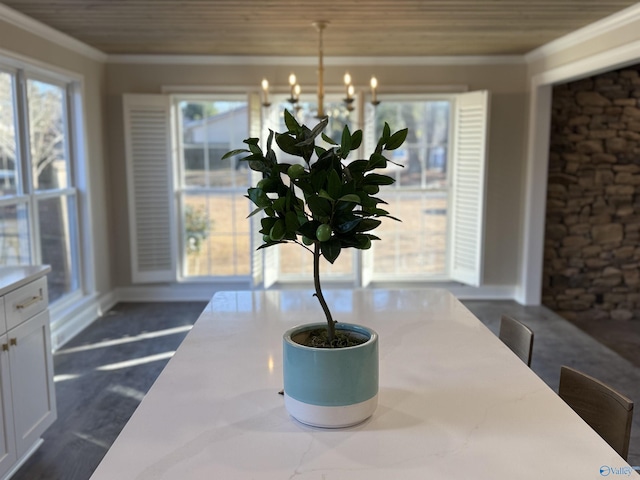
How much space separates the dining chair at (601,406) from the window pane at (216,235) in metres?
4.32

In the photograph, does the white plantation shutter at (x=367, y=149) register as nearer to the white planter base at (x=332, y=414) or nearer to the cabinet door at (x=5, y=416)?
the cabinet door at (x=5, y=416)

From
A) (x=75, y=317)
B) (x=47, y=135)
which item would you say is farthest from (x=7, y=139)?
(x=75, y=317)

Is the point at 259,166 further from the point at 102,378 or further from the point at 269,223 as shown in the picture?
the point at 102,378

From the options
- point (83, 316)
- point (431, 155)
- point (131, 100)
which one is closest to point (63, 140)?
point (131, 100)

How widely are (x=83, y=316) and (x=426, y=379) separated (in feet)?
13.0

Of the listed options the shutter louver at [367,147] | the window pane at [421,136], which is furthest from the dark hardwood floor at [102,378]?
the window pane at [421,136]

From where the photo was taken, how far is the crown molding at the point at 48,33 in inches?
142

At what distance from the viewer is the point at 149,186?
5.46 meters

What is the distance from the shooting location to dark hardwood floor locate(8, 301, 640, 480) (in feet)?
9.03

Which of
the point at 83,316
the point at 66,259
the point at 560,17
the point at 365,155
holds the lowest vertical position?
the point at 83,316

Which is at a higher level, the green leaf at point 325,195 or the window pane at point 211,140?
the window pane at point 211,140

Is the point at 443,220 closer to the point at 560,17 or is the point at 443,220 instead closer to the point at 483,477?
the point at 560,17

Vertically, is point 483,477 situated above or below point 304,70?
below

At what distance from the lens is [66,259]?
4.71 metres
